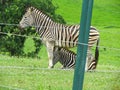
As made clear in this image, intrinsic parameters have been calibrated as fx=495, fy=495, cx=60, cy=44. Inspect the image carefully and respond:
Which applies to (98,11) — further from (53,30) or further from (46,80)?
(46,80)

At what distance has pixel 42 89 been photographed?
7.11m

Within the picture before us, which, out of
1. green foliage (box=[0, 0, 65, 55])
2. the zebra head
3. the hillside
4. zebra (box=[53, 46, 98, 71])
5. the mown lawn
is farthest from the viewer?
the hillside

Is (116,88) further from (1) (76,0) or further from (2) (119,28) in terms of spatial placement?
(1) (76,0)

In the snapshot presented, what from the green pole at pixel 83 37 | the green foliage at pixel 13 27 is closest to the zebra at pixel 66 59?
the green foliage at pixel 13 27

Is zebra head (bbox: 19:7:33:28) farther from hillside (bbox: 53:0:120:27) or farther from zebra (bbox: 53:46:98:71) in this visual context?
hillside (bbox: 53:0:120:27)

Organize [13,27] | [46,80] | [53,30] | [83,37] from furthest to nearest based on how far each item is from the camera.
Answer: [13,27] < [53,30] < [46,80] < [83,37]

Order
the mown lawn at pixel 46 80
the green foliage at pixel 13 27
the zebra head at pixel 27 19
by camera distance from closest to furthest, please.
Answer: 1. the mown lawn at pixel 46 80
2. the zebra head at pixel 27 19
3. the green foliage at pixel 13 27

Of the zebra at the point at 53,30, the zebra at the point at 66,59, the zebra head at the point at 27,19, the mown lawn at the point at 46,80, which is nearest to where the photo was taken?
the mown lawn at the point at 46,80

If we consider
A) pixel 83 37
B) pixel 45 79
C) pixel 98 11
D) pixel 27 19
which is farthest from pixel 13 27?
pixel 98 11

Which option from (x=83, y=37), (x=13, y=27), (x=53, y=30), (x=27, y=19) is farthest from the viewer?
(x=13, y=27)

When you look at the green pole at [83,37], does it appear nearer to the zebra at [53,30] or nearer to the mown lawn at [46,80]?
the mown lawn at [46,80]

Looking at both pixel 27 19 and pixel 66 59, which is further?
pixel 27 19

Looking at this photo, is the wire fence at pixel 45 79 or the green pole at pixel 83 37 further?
the wire fence at pixel 45 79

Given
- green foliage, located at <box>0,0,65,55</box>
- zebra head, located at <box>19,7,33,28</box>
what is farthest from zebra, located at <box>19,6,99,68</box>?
green foliage, located at <box>0,0,65,55</box>
